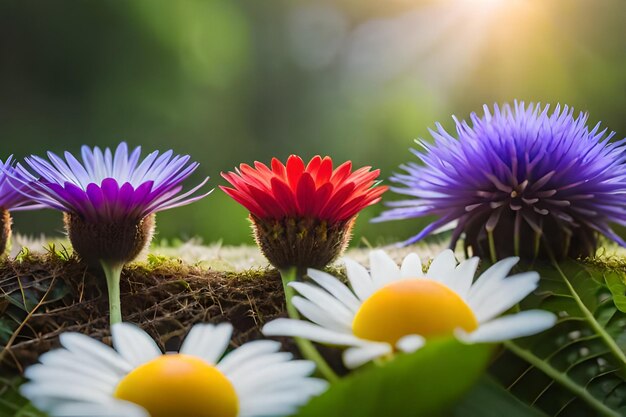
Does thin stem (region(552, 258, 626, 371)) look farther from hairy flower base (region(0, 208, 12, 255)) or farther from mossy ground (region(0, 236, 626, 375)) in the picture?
hairy flower base (region(0, 208, 12, 255))

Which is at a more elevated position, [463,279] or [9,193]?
[9,193]

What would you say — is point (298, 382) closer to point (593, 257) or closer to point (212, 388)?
point (212, 388)

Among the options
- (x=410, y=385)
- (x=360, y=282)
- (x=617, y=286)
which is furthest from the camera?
(x=617, y=286)

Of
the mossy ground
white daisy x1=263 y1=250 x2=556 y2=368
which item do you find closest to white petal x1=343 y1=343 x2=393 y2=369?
white daisy x1=263 y1=250 x2=556 y2=368

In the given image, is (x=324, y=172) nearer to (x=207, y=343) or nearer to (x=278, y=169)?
(x=278, y=169)

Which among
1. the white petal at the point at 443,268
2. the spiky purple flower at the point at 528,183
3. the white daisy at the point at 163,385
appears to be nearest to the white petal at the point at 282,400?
the white daisy at the point at 163,385

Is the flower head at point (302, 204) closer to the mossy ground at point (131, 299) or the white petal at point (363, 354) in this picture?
the mossy ground at point (131, 299)

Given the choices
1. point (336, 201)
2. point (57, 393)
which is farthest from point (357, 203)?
point (57, 393)
